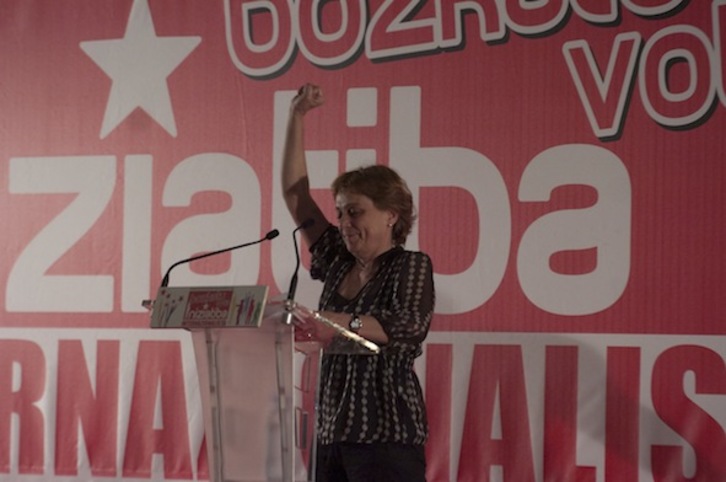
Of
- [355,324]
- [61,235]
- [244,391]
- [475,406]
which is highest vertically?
[61,235]

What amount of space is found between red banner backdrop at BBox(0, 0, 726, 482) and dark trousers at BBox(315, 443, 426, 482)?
50.5 inches

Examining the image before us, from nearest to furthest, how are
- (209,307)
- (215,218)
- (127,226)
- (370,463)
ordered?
(209,307), (370,463), (215,218), (127,226)

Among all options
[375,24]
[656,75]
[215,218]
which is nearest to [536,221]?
[656,75]

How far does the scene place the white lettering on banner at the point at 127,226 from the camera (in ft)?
12.9

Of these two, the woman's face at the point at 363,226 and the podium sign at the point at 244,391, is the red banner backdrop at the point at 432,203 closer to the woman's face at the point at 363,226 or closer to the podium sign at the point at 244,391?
the woman's face at the point at 363,226

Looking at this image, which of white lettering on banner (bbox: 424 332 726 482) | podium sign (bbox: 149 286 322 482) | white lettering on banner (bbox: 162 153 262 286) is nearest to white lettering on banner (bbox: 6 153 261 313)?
white lettering on banner (bbox: 162 153 262 286)

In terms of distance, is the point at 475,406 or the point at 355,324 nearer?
the point at 355,324

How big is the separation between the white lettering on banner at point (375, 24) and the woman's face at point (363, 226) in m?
1.39

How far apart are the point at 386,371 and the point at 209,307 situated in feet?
1.53

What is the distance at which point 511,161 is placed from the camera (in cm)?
369

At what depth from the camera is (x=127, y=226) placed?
13.3 ft

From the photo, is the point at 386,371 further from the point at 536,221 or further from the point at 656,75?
the point at 656,75

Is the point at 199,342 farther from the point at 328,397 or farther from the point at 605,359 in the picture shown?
the point at 605,359

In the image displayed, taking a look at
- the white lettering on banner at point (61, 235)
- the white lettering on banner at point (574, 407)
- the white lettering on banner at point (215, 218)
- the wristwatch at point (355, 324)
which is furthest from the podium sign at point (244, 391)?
the white lettering on banner at point (61, 235)
